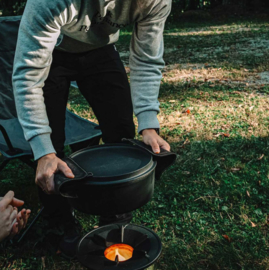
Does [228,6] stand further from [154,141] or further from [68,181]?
[68,181]

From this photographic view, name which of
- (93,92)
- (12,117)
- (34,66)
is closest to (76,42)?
(93,92)

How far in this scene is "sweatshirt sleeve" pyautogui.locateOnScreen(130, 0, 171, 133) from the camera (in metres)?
1.97

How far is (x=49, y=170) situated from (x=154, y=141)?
0.53 m

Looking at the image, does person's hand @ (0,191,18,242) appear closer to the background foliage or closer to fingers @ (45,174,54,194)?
fingers @ (45,174,54,194)

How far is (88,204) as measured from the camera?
4.59 ft

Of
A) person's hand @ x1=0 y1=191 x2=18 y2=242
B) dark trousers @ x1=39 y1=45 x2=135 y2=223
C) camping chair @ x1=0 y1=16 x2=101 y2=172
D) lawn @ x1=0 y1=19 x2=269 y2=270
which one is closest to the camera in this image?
person's hand @ x1=0 y1=191 x2=18 y2=242

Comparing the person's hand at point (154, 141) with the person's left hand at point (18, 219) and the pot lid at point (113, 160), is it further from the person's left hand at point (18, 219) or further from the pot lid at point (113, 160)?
the person's left hand at point (18, 219)

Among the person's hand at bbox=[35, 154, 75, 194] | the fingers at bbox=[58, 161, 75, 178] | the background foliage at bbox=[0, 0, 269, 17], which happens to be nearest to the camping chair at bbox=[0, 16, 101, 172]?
the person's hand at bbox=[35, 154, 75, 194]

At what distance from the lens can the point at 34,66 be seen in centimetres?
164

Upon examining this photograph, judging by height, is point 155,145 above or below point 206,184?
above

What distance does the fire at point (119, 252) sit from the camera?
1672 mm

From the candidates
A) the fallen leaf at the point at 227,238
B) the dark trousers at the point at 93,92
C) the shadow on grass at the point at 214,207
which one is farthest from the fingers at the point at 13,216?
the fallen leaf at the point at 227,238

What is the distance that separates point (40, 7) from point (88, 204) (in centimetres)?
87

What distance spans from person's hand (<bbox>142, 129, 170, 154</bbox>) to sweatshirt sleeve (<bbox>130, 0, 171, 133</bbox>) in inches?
→ 1.9
